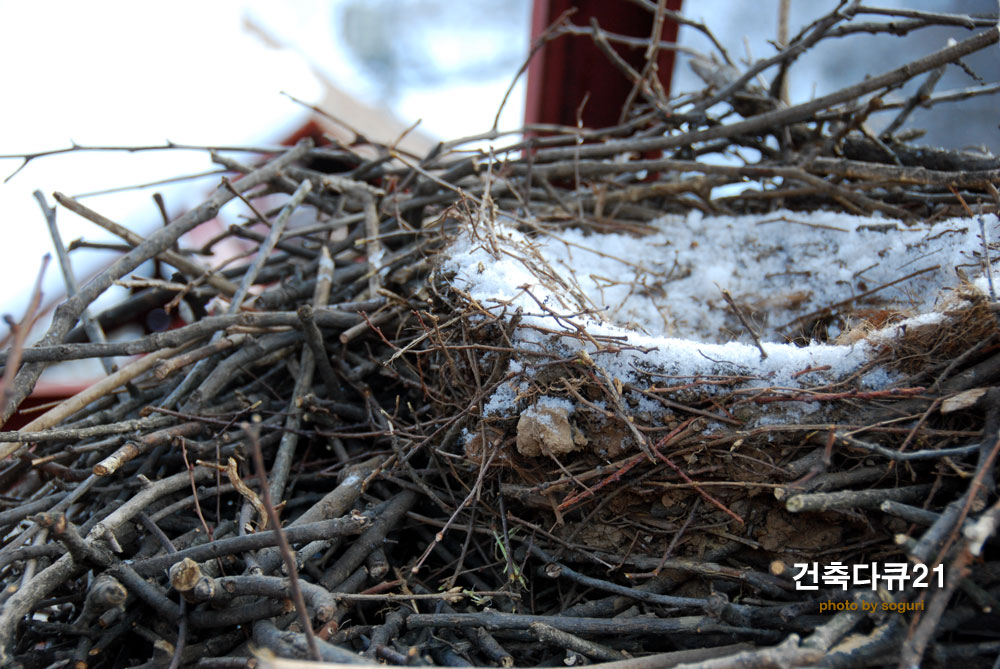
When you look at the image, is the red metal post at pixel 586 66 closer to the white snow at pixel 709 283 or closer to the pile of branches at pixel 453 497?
the white snow at pixel 709 283

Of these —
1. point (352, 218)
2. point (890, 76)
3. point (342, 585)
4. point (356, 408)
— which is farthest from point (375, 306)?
point (890, 76)

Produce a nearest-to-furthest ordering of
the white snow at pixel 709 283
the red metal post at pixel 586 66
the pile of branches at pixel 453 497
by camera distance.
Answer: the pile of branches at pixel 453 497 < the white snow at pixel 709 283 < the red metal post at pixel 586 66

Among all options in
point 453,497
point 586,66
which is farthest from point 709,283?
point 586,66

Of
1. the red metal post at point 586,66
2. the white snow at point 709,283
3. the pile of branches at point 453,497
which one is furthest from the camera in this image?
the red metal post at point 586,66

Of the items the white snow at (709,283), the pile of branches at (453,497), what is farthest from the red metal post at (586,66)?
the pile of branches at (453,497)

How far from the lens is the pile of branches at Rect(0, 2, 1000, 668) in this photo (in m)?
1.13

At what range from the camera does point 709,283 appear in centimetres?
203

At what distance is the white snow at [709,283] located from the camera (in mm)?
1396

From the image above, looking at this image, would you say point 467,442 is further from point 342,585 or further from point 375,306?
point 375,306

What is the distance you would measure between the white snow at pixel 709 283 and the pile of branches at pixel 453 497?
5 cm

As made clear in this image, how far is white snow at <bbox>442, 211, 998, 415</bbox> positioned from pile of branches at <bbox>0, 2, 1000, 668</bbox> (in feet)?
0.15

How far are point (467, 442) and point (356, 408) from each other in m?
0.35

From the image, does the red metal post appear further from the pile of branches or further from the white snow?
the pile of branches

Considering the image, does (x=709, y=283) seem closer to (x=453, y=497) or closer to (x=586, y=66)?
(x=453, y=497)
